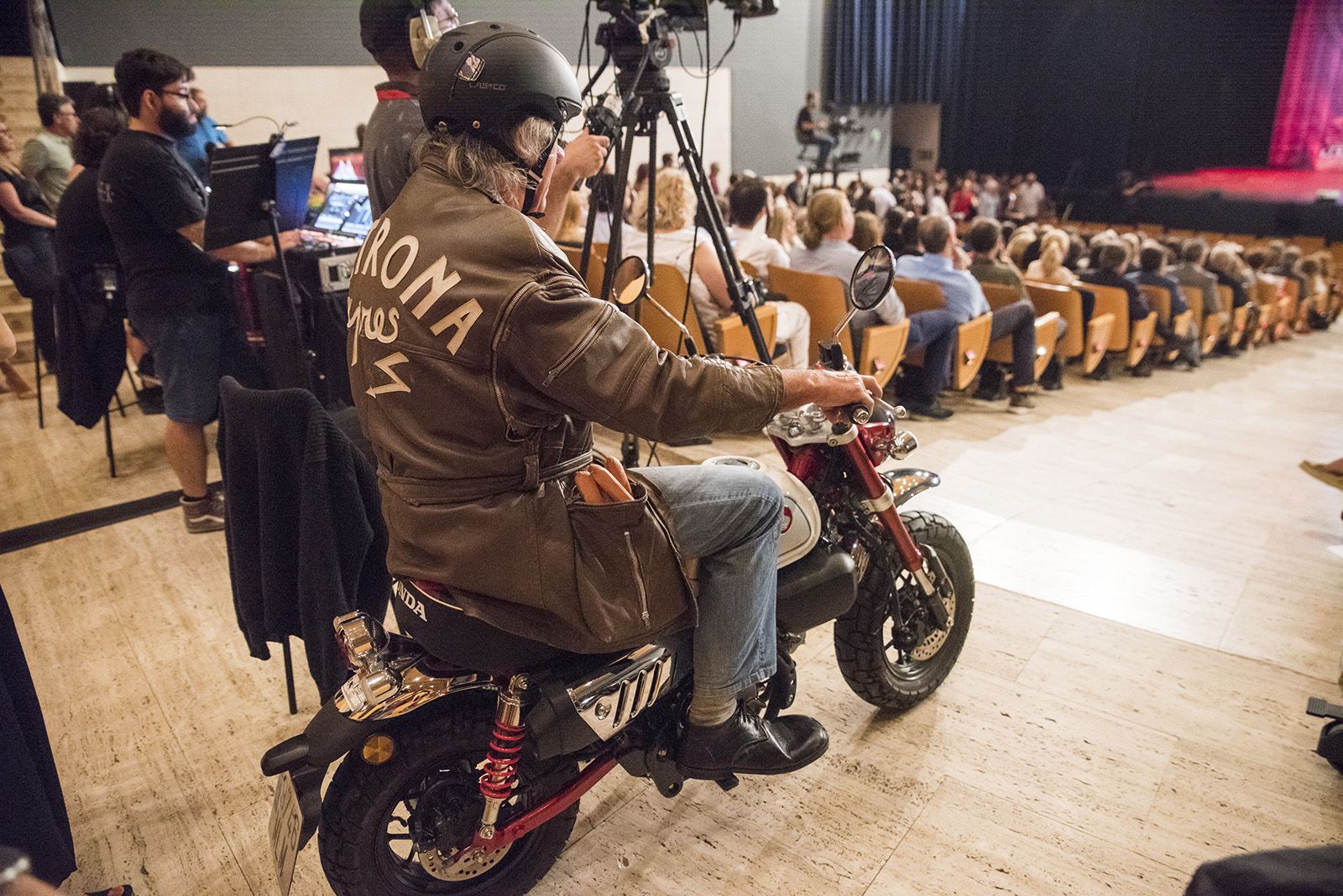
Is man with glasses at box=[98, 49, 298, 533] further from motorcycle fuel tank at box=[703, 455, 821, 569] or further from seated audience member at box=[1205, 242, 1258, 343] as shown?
seated audience member at box=[1205, 242, 1258, 343]

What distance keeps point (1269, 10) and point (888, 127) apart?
19.5ft

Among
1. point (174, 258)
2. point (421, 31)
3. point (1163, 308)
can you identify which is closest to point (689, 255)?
point (421, 31)

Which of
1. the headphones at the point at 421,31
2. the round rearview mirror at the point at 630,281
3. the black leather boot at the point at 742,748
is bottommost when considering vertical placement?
the black leather boot at the point at 742,748

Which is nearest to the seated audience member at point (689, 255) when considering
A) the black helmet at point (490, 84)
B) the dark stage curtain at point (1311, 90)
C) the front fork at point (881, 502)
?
the front fork at point (881, 502)

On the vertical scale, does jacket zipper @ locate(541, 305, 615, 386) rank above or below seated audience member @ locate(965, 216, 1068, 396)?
above

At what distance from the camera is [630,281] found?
150 centimetres

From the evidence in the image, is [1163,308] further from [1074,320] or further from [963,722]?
[963,722]

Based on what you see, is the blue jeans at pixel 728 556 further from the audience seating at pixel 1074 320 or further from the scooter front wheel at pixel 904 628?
the audience seating at pixel 1074 320

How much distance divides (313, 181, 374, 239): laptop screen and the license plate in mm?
2426

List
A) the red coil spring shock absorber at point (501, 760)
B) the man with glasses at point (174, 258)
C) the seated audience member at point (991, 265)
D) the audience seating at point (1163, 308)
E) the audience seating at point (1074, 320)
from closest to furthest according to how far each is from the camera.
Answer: the red coil spring shock absorber at point (501, 760) → the man with glasses at point (174, 258) → the seated audience member at point (991, 265) → the audience seating at point (1074, 320) → the audience seating at point (1163, 308)

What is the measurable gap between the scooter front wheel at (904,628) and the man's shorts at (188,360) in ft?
7.62

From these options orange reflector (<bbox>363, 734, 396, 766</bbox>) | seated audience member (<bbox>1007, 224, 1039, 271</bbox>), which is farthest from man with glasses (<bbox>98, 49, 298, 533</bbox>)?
seated audience member (<bbox>1007, 224, 1039, 271</bbox>)

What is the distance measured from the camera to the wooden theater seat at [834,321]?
13.4 ft

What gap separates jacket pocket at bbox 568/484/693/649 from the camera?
1290mm
